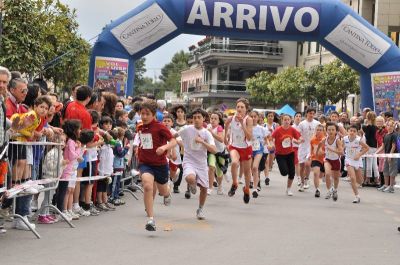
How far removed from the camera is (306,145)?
18500mm

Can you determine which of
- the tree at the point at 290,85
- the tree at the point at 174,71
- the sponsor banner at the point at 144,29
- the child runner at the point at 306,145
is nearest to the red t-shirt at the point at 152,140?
the child runner at the point at 306,145

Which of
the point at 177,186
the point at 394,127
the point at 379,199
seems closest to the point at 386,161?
the point at 394,127

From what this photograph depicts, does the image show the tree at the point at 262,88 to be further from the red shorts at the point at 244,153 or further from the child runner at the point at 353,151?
the red shorts at the point at 244,153

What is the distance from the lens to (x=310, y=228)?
1130cm

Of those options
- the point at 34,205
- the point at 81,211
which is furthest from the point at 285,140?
the point at 34,205

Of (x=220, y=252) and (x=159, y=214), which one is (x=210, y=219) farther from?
(x=220, y=252)

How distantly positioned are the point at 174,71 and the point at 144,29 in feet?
418

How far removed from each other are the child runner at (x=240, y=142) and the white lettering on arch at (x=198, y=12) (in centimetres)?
880

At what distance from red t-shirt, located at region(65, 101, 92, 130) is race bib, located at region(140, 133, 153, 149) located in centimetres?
118

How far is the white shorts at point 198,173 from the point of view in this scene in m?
12.2

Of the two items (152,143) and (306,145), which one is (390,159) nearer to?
(306,145)

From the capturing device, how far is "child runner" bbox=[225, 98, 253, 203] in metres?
14.4

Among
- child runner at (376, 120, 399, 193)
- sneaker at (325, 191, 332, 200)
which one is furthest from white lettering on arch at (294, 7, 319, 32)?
sneaker at (325, 191, 332, 200)

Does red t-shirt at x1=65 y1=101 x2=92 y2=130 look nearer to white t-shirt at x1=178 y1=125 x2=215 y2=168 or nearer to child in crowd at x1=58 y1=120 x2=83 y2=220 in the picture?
child in crowd at x1=58 y1=120 x2=83 y2=220
